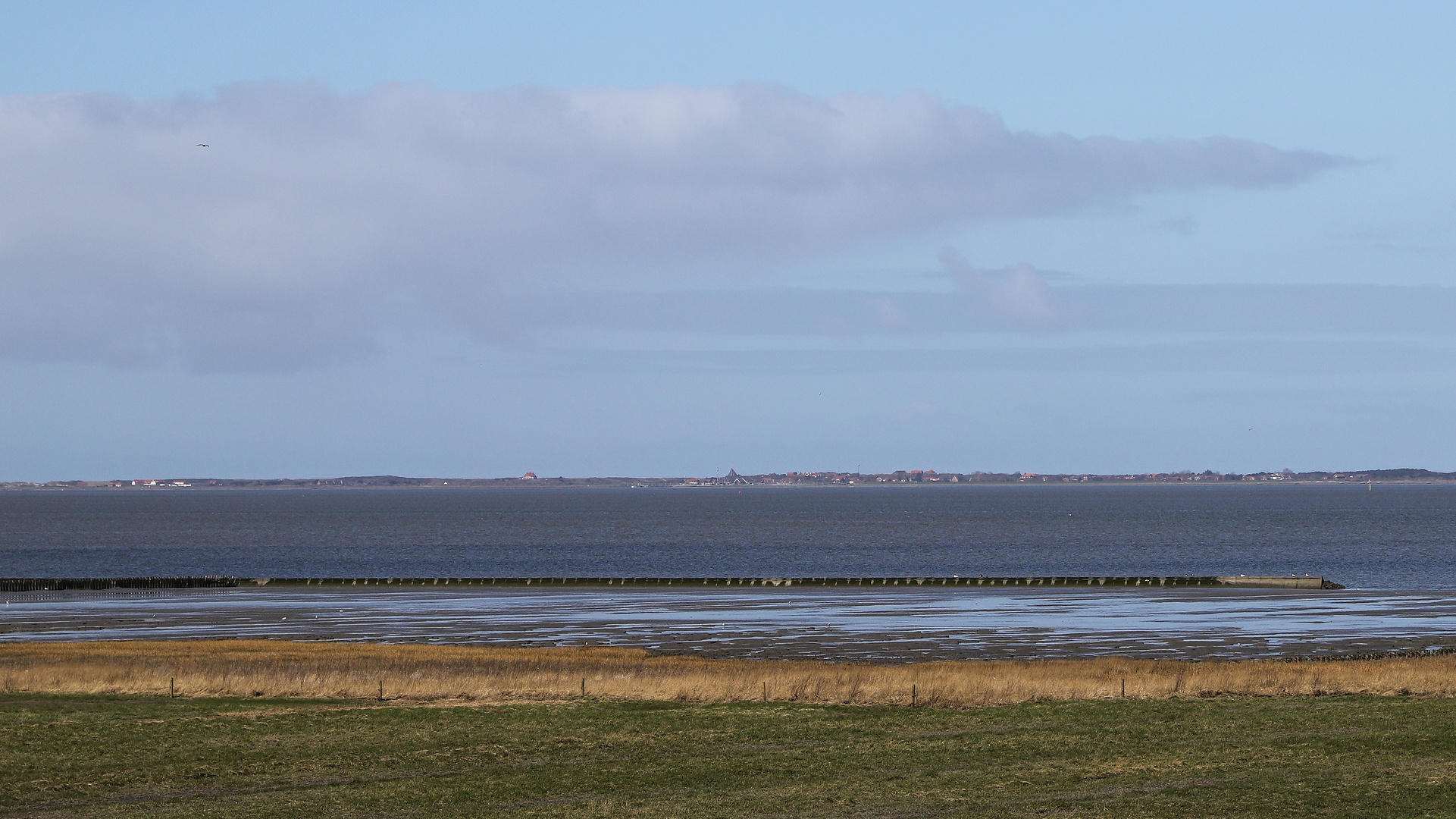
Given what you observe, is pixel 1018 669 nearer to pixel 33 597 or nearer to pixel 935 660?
pixel 935 660

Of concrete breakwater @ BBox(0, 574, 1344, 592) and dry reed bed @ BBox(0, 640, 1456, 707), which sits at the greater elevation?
dry reed bed @ BBox(0, 640, 1456, 707)

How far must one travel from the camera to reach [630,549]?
157m

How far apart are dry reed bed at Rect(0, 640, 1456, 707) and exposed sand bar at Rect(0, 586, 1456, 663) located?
11.3m

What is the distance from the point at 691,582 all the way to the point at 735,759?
7728 centimetres

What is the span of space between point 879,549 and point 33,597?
3436 inches

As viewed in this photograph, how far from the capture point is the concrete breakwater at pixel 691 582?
98.3 metres

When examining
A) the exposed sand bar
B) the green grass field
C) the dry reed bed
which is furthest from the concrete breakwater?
the green grass field

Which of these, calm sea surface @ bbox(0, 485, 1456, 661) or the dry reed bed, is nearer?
the dry reed bed

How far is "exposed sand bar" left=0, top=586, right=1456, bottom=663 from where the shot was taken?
5547 centimetres

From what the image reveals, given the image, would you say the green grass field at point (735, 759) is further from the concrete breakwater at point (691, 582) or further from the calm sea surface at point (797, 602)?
the concrete breakwater at point (691, 582)

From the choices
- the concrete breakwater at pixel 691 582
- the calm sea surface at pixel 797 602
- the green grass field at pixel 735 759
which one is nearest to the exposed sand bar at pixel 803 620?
the calm sea surface at pixel 797 602

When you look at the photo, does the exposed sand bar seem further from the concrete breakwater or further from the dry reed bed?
the dry reed bed

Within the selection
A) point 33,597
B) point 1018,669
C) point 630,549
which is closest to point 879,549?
point 630,549

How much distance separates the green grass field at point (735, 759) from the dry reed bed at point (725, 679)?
6.12ft
